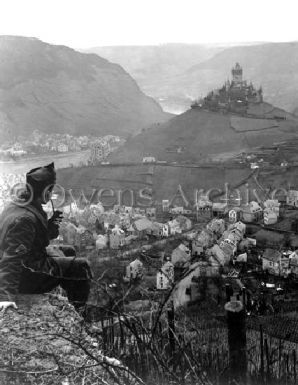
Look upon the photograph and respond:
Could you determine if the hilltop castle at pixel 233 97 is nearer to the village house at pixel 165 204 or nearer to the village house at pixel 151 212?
the village house at pixel 165 204

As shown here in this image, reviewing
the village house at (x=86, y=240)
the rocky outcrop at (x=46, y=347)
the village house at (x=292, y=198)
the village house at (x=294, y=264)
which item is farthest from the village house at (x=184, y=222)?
the rocky outcrop at (x=46, y=347)

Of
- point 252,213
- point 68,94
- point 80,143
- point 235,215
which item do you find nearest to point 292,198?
point 252,213

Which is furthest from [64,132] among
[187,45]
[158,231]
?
[158,231]

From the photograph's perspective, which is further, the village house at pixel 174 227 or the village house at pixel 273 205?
the village house at pixel 273 205

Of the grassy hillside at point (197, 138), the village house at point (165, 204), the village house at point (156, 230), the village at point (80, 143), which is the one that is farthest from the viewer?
the grassy hillside at point (197, 138)

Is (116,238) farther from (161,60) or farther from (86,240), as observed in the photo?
(161,60)

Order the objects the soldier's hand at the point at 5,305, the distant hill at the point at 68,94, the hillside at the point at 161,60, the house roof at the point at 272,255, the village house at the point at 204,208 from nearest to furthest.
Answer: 1. the soldier's hand at the point at 5,305
2. the house roof at the point at 272,255
3. the village house at the point at 204,208
4. the hillside at the point at 161,60
5. the distant hill at the point at 68,94
